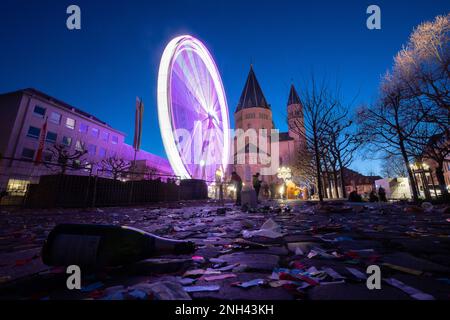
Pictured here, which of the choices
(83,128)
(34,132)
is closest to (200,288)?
(34,132)

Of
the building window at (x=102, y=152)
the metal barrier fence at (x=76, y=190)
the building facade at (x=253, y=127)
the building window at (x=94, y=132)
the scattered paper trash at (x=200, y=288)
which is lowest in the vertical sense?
the scattered paper trash at (x=200, y=288)

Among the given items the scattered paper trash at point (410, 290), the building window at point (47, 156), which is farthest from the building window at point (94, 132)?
the scattered paper trash at point (410, 290)

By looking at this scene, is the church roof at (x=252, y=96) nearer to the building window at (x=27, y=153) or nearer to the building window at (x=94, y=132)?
the building window at (x=94, y=132)

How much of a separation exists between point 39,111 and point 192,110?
2860cm

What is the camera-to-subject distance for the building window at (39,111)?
31.3 meters

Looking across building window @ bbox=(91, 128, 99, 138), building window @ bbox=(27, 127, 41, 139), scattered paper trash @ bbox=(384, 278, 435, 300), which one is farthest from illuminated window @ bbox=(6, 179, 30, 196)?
building window @ bbox=(91, 128, 99, 138)

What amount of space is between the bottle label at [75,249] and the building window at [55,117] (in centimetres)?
4124

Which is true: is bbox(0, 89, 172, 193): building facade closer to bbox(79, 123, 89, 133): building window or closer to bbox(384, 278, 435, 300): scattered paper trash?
bbox(79, 123, 89, 133): building window

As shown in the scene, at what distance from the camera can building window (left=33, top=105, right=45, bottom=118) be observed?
31281mm

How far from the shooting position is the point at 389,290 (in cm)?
115
